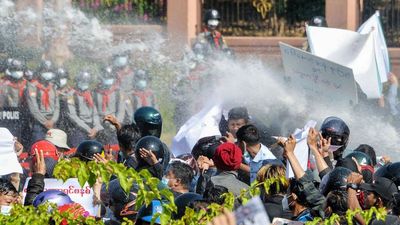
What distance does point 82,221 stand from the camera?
6.91 meters

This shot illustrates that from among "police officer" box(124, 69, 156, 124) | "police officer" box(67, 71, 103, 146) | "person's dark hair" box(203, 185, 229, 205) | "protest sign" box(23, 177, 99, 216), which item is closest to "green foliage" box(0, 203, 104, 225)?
"person's dark hair" box(203, 185, 229, 205)

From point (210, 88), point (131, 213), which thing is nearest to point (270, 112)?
point (210, 88)

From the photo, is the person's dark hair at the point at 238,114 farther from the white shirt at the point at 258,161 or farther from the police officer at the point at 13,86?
the police officer at the point at 13,86

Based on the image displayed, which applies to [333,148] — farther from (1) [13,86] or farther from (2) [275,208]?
(1) [13,86]

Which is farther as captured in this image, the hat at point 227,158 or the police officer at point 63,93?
the police officer at point 63,93

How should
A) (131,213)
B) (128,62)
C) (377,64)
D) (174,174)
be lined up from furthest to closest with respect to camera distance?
(128,62)
(377,64)
(174,174)
(131,213)

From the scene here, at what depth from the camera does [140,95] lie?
1941 centimetres

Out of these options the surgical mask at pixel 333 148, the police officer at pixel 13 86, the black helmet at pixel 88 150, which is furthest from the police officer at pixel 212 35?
the surgical mask at pixel 333 148

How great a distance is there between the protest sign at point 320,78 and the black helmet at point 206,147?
85.6 inches

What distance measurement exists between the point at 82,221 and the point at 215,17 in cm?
1535

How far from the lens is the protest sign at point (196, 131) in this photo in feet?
42.2

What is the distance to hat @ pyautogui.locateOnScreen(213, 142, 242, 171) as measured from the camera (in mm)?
9867

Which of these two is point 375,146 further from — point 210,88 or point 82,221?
point 82,221

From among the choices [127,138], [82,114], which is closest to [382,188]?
[127,138]
